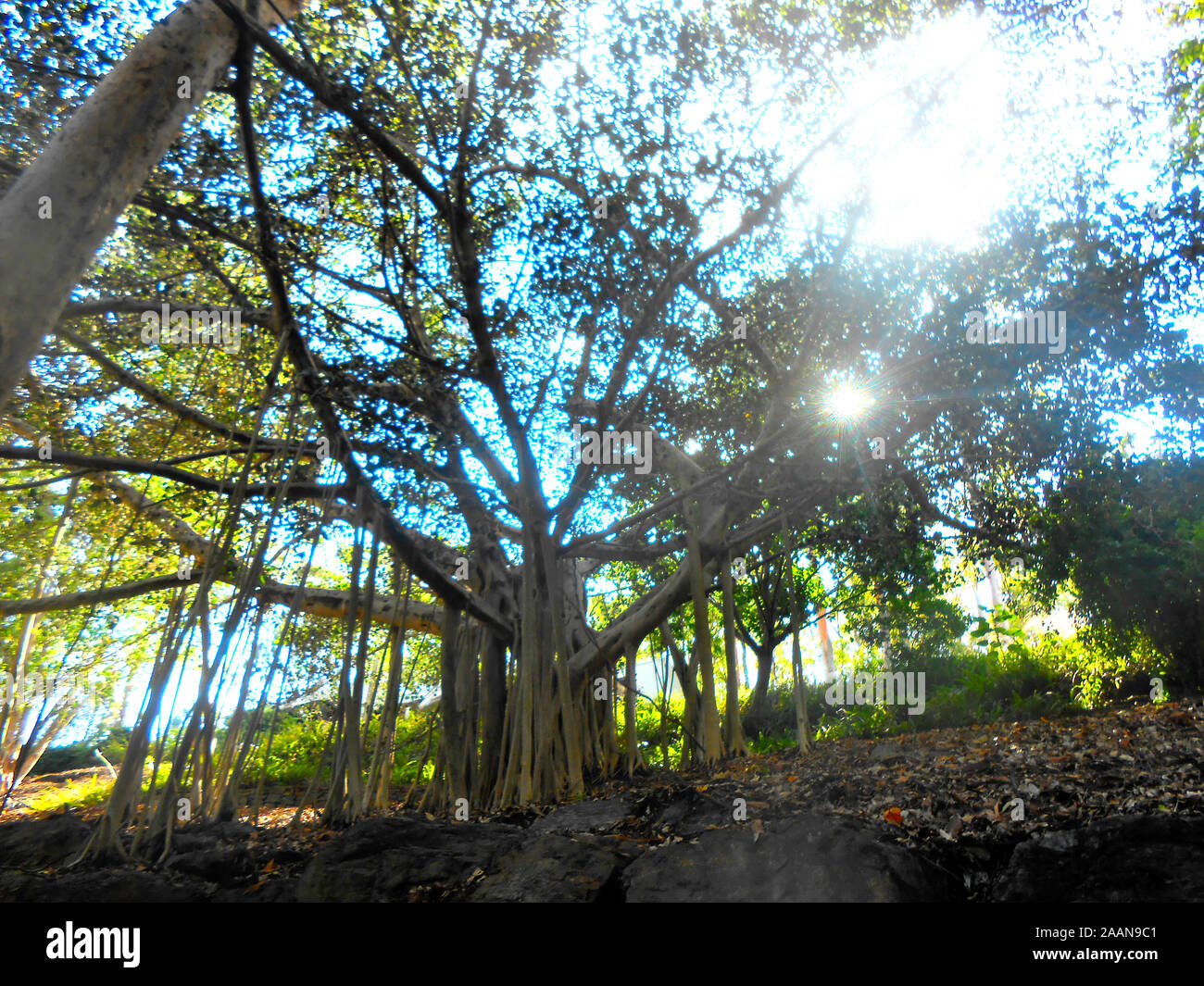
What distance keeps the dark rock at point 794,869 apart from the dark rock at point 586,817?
0.89 metres

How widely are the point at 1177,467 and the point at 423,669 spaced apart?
8629mm

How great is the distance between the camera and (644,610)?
591 cm

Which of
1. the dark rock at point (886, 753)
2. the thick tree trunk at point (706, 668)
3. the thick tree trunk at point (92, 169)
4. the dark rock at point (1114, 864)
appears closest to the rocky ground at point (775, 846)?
the dark rock at point (1114, 864)

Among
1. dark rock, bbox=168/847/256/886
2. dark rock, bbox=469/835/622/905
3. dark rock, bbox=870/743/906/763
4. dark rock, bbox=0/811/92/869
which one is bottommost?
dark rock, bbox=0/811/92/869

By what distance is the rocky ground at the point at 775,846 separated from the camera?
2023 mm

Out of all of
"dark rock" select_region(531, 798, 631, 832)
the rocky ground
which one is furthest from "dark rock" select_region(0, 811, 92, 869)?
"dark rock" select_region(531, 798, 631, 832)

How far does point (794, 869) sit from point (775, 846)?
131mm

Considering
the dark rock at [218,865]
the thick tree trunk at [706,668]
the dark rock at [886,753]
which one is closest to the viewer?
the dark rock at [218,865]

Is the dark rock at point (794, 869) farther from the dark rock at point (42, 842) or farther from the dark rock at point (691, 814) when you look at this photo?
the dark rock at point (42, 842)

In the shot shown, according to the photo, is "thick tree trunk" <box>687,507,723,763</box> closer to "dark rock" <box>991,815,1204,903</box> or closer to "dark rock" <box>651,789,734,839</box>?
"dark rock" <box>651,789,734,839</box>

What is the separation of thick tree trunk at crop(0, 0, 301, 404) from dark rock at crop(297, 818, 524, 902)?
1881 mm

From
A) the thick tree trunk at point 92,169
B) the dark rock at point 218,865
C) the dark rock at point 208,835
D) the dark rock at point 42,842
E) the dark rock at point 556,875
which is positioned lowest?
the dark rock at point 42,842

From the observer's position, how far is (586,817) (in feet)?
11.2

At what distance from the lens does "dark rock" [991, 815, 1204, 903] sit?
74.9 inches
